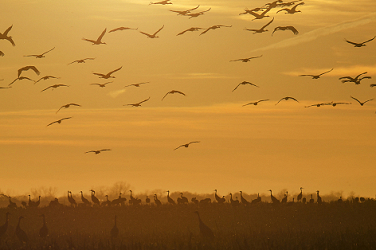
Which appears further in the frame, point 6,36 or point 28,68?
point 28,68

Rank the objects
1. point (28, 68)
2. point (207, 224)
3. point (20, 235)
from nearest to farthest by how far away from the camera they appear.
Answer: point (20, 235), point (28, 68), point (207, 224)

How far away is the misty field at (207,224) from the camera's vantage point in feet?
106

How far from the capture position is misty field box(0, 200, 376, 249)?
3231 centimetres

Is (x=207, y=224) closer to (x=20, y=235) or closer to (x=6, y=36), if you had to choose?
(x=20, y=235)

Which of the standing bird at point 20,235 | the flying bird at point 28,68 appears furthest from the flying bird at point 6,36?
the standing bird at point 20,235

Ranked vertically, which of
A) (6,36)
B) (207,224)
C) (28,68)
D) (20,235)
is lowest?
(20,235)

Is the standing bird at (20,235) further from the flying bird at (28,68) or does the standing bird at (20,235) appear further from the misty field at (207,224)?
the flying bird at (28,68)

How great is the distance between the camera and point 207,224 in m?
40.2

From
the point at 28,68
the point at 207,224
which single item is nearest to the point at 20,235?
the point at 28,68

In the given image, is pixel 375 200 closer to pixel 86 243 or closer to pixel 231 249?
pixel 231 249

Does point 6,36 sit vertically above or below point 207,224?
above

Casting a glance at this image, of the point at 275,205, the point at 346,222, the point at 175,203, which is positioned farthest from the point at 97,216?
the point at 346,222

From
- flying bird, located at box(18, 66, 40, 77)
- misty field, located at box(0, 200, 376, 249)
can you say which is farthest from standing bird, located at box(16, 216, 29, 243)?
flying bird, located at box(18, 66, 40, 77)

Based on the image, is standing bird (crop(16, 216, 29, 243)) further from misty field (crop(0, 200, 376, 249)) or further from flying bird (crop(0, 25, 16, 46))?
flying bird (crop(0, 25, 16, 46))
